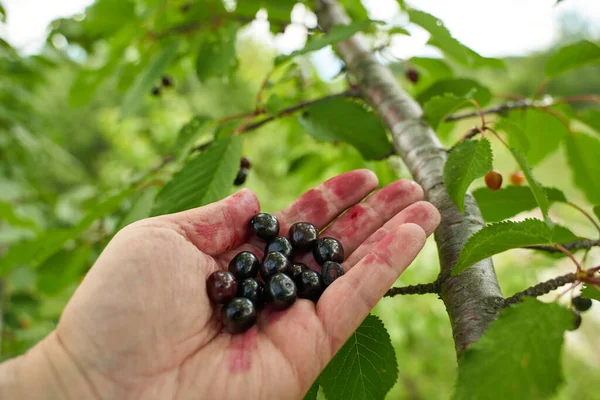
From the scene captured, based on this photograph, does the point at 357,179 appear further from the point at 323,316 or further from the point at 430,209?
the point at 323,316

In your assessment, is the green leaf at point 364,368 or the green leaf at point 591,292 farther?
the green leaf at point 364,368

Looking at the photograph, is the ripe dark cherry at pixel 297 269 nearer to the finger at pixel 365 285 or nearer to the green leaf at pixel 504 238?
the finger at pixel 365 285

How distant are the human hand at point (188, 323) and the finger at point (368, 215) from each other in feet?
0.48

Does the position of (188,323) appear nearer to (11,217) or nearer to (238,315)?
(238,315)

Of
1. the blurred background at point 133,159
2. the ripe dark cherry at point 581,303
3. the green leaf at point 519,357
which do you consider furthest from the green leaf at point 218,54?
the ripe dark cherry at point 581,303

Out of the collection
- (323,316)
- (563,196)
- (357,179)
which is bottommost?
(323,316)

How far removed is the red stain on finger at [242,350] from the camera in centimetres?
102

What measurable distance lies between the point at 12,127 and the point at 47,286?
146 centimetres

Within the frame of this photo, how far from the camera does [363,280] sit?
1.11 meters

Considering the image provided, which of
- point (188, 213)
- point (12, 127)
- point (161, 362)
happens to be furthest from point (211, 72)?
point (12, 127)

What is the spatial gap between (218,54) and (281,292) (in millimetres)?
1081

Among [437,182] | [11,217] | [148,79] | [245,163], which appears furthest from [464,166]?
[11,217]

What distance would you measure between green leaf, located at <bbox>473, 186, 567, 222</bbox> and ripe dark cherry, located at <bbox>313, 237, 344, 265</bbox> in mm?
510

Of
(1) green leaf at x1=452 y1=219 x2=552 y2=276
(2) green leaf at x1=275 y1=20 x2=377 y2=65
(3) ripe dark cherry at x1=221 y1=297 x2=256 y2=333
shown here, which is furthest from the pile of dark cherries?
(2) green leaf at x1=275 y1=20 x2=377 y2=65
